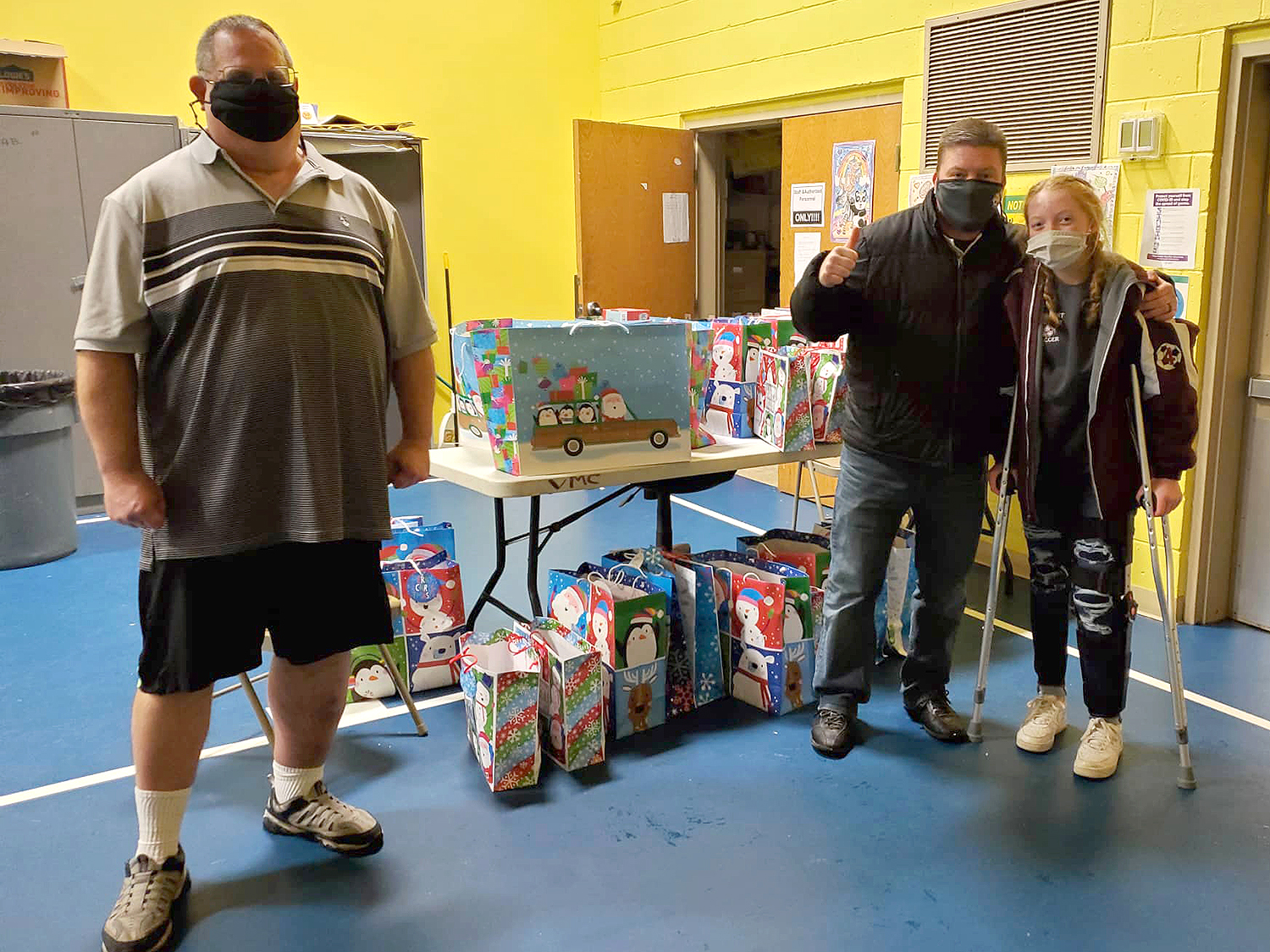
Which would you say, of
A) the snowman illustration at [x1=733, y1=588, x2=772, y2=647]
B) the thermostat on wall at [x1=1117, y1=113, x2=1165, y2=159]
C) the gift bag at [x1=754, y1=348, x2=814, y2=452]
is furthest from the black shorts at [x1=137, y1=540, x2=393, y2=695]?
the thermostat on wall at [x1=1117, y1=113, x2=1165, y2=159]

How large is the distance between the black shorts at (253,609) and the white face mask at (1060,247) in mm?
1677

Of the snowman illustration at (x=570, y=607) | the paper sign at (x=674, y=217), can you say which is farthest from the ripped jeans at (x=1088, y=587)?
the paper sign at (x=674, y=217)

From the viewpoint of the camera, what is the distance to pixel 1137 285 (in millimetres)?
2326

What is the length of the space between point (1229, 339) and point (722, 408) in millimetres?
1792

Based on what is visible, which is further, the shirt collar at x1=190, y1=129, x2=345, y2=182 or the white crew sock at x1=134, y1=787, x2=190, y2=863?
the white crew sock at x1=134, y1=787, x2=190, y2=863

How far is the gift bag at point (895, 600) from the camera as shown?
328 centimetres

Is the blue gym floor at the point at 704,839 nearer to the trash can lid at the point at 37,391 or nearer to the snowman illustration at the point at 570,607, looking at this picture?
the snowman illustration at the point at 570,607

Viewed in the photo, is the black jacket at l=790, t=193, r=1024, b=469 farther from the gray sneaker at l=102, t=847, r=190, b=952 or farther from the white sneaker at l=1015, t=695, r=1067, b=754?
the gray sneaker at l=102, t=847, r=190, b=952

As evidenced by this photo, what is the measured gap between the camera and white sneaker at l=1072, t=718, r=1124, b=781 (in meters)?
2.53

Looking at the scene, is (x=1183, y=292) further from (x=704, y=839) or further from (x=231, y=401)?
(x=231, y=401)

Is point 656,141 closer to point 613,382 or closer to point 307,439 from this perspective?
point 613,382

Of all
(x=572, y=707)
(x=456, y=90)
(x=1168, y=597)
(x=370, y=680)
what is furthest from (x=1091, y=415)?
(x=456, y=90)

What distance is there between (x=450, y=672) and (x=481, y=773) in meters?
0.59

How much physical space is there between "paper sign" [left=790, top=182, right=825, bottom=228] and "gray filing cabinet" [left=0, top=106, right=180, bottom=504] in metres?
3.17
